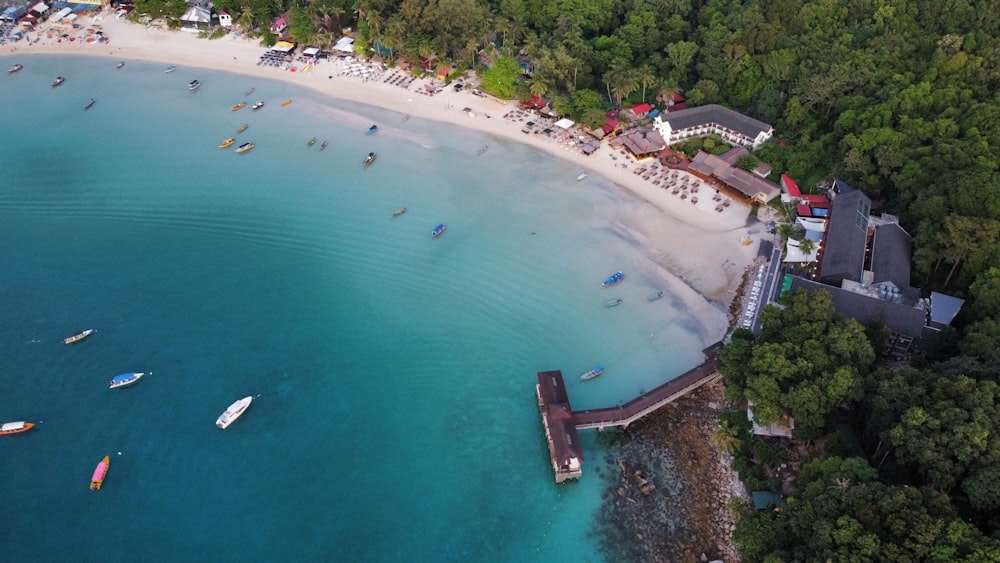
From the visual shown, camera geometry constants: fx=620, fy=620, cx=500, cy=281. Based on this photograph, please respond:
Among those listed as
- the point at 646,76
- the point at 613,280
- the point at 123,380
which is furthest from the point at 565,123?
the point at 123,380

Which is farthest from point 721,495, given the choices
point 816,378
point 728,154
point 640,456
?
point 728,154

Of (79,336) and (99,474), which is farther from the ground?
(79,336)

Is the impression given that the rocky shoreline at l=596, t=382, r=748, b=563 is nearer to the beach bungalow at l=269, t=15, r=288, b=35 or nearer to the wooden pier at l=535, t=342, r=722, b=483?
the wooden pier at l=535, t=342, r=722, b=483

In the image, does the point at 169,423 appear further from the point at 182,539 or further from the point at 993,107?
the point at 993,107

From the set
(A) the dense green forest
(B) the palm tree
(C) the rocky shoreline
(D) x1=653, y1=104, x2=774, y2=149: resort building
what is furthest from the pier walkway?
(B) the palm tree

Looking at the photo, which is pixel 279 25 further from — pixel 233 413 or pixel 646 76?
pixel 233 413

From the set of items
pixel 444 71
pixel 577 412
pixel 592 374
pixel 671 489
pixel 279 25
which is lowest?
pixel 671 489
